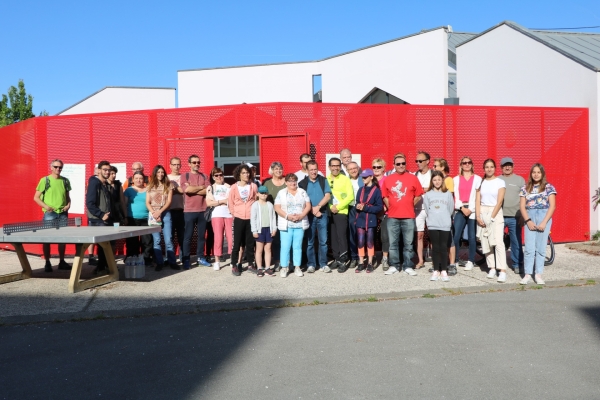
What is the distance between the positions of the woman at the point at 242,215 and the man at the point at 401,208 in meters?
2.10

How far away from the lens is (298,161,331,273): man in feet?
31.1

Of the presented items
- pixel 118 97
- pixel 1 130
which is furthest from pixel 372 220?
pixel 118 97

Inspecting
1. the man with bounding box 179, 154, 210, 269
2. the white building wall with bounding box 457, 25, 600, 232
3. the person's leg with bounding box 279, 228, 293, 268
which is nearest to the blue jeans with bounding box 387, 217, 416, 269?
the person's leg with bounding box 279, 228, 293, 268

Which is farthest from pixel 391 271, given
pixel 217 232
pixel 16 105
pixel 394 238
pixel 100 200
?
pixel 16 105

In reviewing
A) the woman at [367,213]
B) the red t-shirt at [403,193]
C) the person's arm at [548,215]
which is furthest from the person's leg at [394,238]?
the person's arm at [548,215]

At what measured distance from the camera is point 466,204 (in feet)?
30.9

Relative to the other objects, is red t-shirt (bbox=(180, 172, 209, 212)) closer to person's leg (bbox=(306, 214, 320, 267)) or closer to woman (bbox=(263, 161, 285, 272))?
woman (bbox=(263, 161, 285, 272))

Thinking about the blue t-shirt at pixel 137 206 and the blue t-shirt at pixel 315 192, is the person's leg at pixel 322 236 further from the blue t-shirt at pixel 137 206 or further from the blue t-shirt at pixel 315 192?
the blue t-shirt at pixel 137 206

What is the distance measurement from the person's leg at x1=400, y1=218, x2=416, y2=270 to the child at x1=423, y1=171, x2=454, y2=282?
0.41 m

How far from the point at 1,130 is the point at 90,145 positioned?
3257 mm

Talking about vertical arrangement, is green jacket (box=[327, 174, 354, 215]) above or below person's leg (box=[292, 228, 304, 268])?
above

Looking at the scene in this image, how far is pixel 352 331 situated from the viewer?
591 cm

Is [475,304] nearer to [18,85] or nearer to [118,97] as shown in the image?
[118,97]

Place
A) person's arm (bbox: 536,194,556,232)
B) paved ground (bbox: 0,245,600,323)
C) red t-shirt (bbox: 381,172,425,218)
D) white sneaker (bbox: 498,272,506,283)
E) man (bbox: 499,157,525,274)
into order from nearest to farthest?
paved ground (bbox: 0,245,600,323) < person's arm (bbox: 536,194,556,232) < white sneaker (bbox: 498,272,506,283) < man (bbox: 499,157,525,274) < red t-shirt (bbox: 381,172,425,218)
